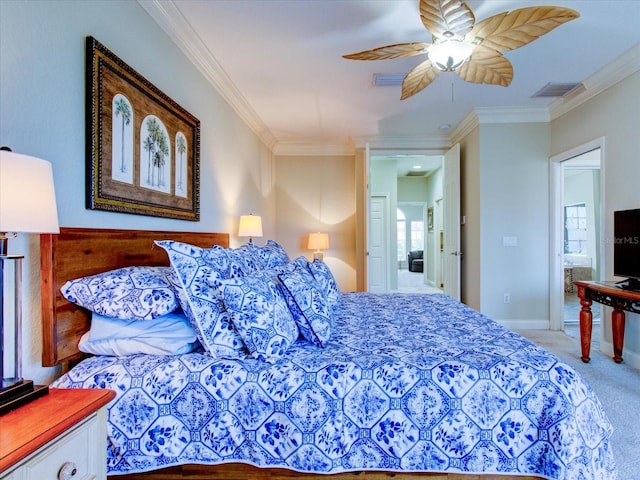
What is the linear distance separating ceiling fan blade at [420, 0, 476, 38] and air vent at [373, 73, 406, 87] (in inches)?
38.2

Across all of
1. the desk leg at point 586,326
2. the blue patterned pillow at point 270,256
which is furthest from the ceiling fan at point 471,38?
the desk leg at point 586,326

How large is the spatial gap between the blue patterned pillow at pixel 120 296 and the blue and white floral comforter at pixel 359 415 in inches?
8.4

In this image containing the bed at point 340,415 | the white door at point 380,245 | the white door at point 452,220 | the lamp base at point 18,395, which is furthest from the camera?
the white door at point 380,245

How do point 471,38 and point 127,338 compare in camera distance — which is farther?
point 471,38

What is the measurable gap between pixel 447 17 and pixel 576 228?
6.68 m

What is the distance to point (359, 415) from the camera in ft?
3.96

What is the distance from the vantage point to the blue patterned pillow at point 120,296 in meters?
1.31

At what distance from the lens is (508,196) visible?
153 inches

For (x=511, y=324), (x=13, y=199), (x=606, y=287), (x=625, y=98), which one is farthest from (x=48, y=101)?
(x=511, y=324)

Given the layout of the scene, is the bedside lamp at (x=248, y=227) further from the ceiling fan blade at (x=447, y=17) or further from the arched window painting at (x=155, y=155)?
the ceiling fan blade at (x=447, y=17)

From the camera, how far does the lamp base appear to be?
0.88 meters

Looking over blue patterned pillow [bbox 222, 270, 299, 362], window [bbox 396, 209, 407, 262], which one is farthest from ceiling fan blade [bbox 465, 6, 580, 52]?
window [bbox 396, 209, 407, 262]

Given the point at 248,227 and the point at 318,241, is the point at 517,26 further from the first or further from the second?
the point at 318,241

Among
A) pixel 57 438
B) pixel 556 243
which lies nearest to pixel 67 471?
pixel 57 438
